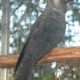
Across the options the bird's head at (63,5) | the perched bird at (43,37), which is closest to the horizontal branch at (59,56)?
the perched bird at (43,37)

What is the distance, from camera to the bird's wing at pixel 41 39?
4.75 feet

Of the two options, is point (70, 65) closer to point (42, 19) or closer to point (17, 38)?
point (42, 19)

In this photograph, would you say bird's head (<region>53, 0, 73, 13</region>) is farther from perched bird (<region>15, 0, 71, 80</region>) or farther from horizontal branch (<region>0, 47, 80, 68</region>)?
horizontal branch (<region>0, 47, 80, 68</region>)

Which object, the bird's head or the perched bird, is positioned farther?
the bird's head

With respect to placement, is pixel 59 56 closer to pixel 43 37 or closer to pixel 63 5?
pixel 43 37

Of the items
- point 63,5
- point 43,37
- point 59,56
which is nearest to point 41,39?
point 43,37

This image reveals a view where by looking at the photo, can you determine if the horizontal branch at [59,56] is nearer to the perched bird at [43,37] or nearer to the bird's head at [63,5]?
the perched bird at [43,37]

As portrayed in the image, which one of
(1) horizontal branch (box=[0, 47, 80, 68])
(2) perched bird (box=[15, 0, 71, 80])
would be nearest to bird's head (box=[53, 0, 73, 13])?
(2) perched bird (box=[15, 0, 71, 80])

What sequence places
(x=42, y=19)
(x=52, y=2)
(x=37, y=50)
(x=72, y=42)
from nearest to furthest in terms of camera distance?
(x=37, y=50), (x=42, y=19), (x=52, y=2), (x=72, y=42)

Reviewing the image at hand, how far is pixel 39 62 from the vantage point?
155 centimetres

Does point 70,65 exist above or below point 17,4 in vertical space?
→ below

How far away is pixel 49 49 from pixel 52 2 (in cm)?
41

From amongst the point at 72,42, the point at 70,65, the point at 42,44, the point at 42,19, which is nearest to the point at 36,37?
the point at 42,44

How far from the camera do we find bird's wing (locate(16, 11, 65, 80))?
1448 mm
